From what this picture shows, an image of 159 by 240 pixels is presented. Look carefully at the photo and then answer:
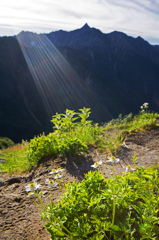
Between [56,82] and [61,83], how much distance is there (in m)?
3.45

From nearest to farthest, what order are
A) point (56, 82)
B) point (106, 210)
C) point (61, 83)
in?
1. point (106, 210)
2. point (56, 82)
3. point (61, 83)

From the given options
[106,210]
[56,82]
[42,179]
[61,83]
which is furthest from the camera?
[61,83]

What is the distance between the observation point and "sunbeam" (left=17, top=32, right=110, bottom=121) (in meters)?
112

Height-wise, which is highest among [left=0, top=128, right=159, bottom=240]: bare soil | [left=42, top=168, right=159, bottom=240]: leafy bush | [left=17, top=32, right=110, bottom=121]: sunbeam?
[left=17, top=32, right=110, bottom=121]: sunbeam

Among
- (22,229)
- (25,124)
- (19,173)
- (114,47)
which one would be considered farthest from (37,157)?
(114,47)

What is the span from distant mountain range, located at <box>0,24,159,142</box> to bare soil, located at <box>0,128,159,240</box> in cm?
6519

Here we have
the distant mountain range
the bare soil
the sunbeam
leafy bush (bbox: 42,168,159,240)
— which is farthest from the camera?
the sunbeam

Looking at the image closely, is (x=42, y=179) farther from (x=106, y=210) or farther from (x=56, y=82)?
(x=56, y=82)

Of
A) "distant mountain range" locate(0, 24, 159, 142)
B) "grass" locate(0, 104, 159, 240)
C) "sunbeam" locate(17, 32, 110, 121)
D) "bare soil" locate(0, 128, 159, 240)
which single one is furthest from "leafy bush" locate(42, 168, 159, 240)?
"sunbeam" locate(17, 32, 110, 121)

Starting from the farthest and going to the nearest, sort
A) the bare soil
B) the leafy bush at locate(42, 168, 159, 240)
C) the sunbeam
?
the sunbeam < the bare soil < the leafy bush at locate(42, 168, 159, 240)

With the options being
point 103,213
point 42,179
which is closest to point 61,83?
point 42,179

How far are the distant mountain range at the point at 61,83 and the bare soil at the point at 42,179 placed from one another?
65185mm

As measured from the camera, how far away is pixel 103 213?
1.55 metres

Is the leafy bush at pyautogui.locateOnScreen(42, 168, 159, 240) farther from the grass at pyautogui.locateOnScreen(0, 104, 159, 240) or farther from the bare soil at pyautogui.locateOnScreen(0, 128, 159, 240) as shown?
the bare soil at pyautogui.locateOnScreen(0, 128, 159, 240)
